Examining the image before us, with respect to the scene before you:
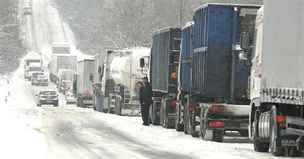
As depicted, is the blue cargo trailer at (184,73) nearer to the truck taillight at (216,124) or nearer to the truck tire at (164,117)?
the truck tire at (164,117)

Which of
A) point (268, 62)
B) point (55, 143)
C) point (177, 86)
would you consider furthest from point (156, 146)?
point (177, 86)

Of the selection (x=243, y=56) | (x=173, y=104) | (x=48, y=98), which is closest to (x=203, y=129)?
(x=243, y=56)

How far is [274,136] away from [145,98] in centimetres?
1673

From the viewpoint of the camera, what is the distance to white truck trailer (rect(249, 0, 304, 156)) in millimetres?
19016

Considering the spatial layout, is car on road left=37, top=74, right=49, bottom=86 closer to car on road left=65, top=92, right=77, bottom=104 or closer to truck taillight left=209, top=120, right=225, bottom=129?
car on road left=65, top=92, right=77, bottom=104

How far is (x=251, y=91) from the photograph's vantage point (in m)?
23.8

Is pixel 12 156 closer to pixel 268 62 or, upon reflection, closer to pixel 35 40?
pixel 268 62

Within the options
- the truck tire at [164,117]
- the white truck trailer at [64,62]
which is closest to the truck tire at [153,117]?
the truck tire at [164,117]

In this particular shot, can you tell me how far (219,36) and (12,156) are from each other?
30.0 feet

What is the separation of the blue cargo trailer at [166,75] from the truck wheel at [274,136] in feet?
44.7

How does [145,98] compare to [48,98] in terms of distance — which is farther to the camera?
[48,98]

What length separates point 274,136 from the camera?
2062 cm

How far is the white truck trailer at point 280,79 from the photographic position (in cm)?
1902

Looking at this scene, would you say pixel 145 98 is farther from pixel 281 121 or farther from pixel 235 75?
pixel 281 121
